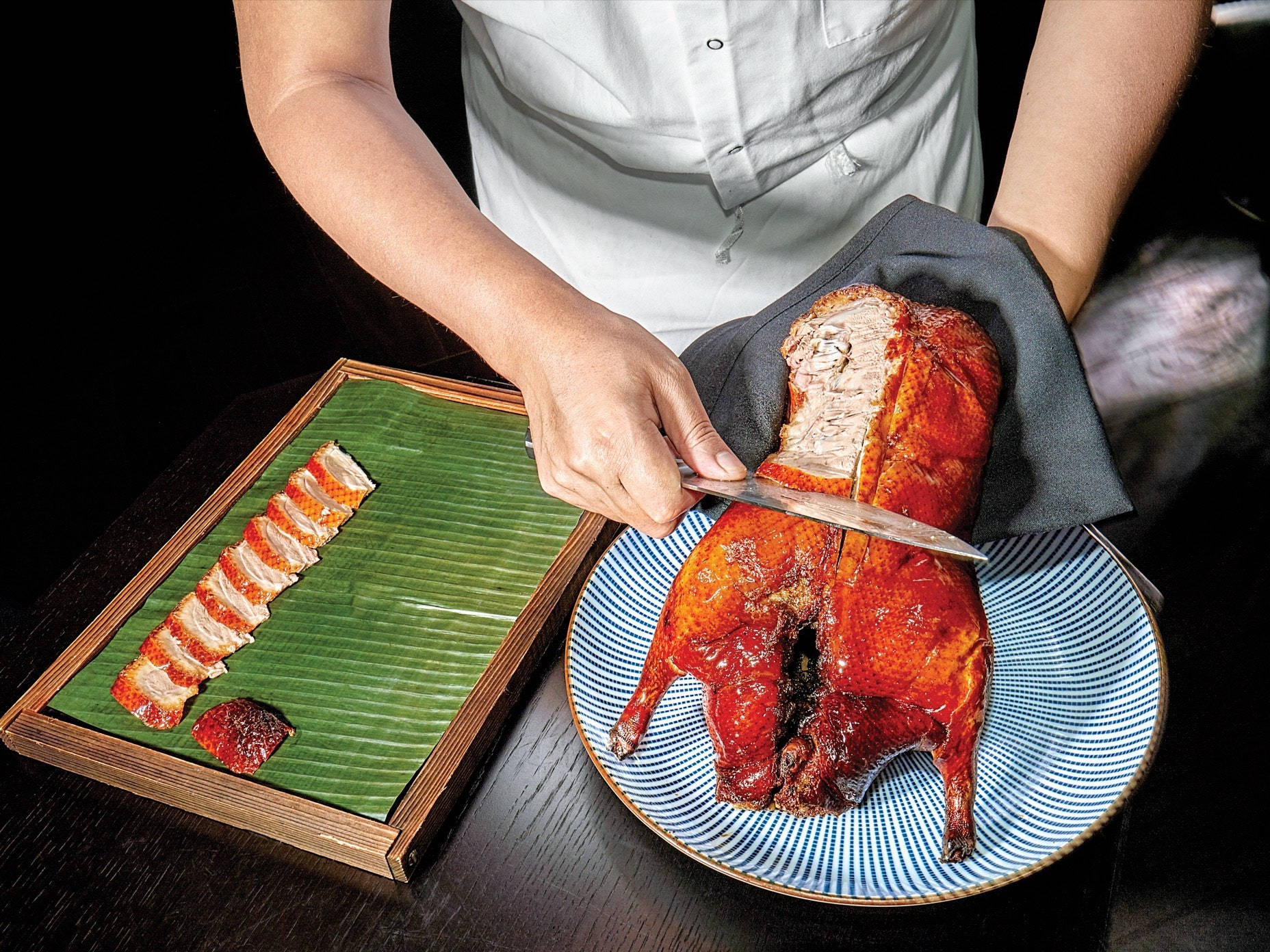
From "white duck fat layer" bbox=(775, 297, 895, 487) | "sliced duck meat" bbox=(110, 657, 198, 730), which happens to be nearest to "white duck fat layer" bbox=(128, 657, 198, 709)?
"sliced duck meat" bbox=(110, 657, 198, 730)

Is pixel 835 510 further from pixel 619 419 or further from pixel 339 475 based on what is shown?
pixel 339 475

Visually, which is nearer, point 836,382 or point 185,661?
point 836,382

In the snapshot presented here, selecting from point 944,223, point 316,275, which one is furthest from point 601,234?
A: point 316,275

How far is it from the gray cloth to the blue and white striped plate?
101 millimetres

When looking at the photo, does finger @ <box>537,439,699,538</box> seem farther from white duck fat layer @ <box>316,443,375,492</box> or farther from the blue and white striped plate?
white duck fat layer @ <box>316,443,375,492</box>

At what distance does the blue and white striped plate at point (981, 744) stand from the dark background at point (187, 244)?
0.57 meters

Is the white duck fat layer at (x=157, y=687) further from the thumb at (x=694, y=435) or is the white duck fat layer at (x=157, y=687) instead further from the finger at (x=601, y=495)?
the thumb at (x=694, y=435)

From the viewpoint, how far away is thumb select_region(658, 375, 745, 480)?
977 mm

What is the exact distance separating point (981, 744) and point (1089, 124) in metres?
0.83

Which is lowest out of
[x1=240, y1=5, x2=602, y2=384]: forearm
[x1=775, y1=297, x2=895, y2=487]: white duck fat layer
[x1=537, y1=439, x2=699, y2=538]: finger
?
[x1=775, y1=297, x2=895, y2=487]: white duck fat layer

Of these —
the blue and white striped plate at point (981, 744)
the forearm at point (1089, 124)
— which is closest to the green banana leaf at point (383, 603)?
the blue and white striped plate at point (981, 744)

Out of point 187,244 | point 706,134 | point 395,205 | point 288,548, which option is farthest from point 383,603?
point 187,244

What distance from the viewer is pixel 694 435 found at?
39.3 inches

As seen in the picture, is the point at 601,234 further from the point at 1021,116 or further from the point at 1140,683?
the point at 1140,683
